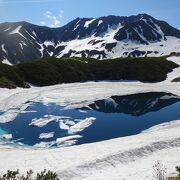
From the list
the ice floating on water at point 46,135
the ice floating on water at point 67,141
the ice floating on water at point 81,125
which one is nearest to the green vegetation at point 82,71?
the ice floating on water at point 81,125

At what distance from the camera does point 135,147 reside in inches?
1491

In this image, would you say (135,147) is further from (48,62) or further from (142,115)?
(48,62)

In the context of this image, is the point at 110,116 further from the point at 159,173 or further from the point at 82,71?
the point at 82,71

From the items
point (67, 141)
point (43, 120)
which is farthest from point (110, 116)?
point (67, 141)

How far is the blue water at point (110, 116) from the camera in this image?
49344mm

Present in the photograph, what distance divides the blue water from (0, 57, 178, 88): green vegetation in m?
28.0

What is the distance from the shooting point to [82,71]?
116125 mm

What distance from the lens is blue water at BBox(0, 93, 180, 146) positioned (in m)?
49.3

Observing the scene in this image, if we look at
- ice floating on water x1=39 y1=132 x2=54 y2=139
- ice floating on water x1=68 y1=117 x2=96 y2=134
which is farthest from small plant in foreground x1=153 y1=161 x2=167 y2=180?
ice floating on water x1=68 y1=117 x2=96 y2=134

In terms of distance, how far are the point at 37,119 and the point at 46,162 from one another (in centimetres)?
2452

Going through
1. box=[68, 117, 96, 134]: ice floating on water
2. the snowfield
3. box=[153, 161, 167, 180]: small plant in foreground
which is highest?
box=[153, 161, 167, 180]: small plant in foreground

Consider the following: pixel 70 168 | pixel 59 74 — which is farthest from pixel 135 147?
pixel 59 74

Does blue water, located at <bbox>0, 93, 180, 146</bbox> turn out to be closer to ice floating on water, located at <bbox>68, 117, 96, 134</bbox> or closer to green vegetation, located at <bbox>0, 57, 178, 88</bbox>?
ice floating on water, located at <bbox>68, 117, 96, 134</bbox>

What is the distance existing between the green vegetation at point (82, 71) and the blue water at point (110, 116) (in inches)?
1101
